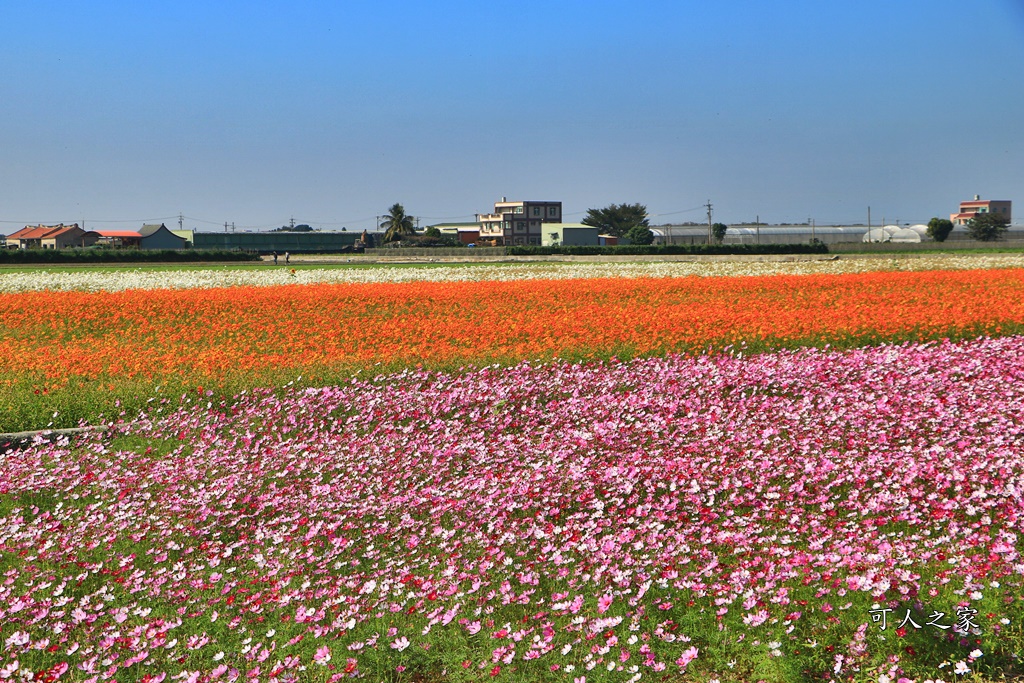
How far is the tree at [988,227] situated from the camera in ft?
363

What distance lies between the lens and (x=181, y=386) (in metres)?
12.4

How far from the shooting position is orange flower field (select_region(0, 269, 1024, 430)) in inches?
520

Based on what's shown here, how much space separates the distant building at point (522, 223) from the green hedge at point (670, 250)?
234 feet

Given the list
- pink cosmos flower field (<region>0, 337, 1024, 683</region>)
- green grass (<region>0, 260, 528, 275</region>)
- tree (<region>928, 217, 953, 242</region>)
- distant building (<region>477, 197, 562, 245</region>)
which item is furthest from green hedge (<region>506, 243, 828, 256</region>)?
distant building (<region>477, 197, 562, 245</region>)

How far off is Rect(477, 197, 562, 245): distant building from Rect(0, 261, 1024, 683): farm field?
13298cm

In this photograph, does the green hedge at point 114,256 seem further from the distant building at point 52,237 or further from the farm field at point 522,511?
the distant building at point 52,237

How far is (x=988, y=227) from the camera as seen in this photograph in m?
111

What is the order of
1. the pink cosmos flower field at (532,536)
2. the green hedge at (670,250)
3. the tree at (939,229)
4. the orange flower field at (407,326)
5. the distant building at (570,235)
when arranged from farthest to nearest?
the distant building at (570,235)
the tree at (939,229)
the green hedge at (670,250)
the orange flower field at (407,326)
the pink cosmos flower field at (532,536)

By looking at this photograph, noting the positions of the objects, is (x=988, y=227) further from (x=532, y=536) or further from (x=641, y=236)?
(x=532, y=536)

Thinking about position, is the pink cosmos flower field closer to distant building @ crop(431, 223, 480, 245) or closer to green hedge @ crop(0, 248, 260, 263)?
green hedge @ crop(0, 248, 260, 263)

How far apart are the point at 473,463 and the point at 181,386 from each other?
527 centimetres

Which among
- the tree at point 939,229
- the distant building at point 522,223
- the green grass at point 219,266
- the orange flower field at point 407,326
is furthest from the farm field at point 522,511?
the distant building at point 522,223

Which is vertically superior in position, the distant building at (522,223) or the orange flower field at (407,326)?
the distant building at (522,223)

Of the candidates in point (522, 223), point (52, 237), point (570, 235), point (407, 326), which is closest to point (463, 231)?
point (522, 223)
